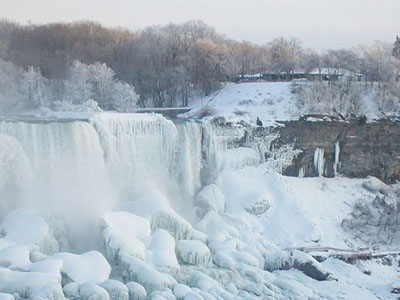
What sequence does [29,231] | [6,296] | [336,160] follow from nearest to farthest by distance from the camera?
[6,296]
[29,231]
[336,160]

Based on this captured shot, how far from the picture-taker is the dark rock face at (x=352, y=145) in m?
29.3

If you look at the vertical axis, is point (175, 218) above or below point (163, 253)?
above

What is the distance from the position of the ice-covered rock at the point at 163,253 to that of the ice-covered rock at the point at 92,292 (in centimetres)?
229

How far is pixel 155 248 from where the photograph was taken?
1880 cm

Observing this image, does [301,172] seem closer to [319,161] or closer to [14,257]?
[319,161]

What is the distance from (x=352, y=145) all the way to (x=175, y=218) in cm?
1236

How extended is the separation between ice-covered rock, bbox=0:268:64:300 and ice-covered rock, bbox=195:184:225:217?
348 inches

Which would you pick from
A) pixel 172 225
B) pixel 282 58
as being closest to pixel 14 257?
pixel 172 225

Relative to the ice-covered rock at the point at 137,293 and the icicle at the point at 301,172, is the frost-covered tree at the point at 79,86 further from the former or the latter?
the ice-covered rock at the point at 137,293

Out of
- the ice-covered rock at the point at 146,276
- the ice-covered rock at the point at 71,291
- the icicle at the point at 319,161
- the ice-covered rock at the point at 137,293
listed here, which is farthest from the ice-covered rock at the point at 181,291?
the icicle at the point at 319,161

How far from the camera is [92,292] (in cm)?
1584

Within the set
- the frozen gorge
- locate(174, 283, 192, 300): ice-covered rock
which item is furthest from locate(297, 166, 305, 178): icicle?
locate(174, 283, 192, 300): ice-covered rock

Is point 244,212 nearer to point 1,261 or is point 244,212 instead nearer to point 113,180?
point 113,180

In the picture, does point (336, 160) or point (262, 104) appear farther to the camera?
point (262, 104)
